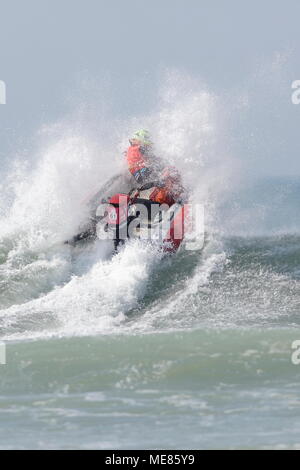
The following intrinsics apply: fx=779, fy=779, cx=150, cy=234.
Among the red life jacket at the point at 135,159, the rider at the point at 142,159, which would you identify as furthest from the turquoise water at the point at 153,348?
the red life jacket at the point at 135,159

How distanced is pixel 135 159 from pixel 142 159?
16 cm

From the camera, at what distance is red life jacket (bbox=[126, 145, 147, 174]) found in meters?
18.1

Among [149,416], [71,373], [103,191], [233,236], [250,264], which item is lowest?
[149,416]


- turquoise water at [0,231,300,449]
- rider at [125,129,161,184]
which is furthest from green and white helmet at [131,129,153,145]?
turquoise water at [0,231,300,449]

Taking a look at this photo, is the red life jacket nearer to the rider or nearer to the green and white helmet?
the rider

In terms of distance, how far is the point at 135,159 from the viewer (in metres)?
18.2

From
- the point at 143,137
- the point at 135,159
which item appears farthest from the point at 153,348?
the point at 143,137

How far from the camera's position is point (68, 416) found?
9.02 meters

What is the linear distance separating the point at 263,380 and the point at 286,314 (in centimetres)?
351

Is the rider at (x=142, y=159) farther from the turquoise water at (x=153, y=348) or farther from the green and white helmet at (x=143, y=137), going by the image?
the turquoise water at (x=153, y=348)

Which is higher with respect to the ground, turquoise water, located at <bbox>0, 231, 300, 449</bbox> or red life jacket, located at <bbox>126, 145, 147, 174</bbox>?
red life jacket, located at <bbox>126, 145, 147, 174</bbox>

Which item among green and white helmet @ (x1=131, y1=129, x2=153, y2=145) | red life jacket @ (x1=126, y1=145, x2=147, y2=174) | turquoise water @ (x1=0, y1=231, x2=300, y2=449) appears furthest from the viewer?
green and white helmet @ (x1=131, y1=129, x2=153, y2=145)
